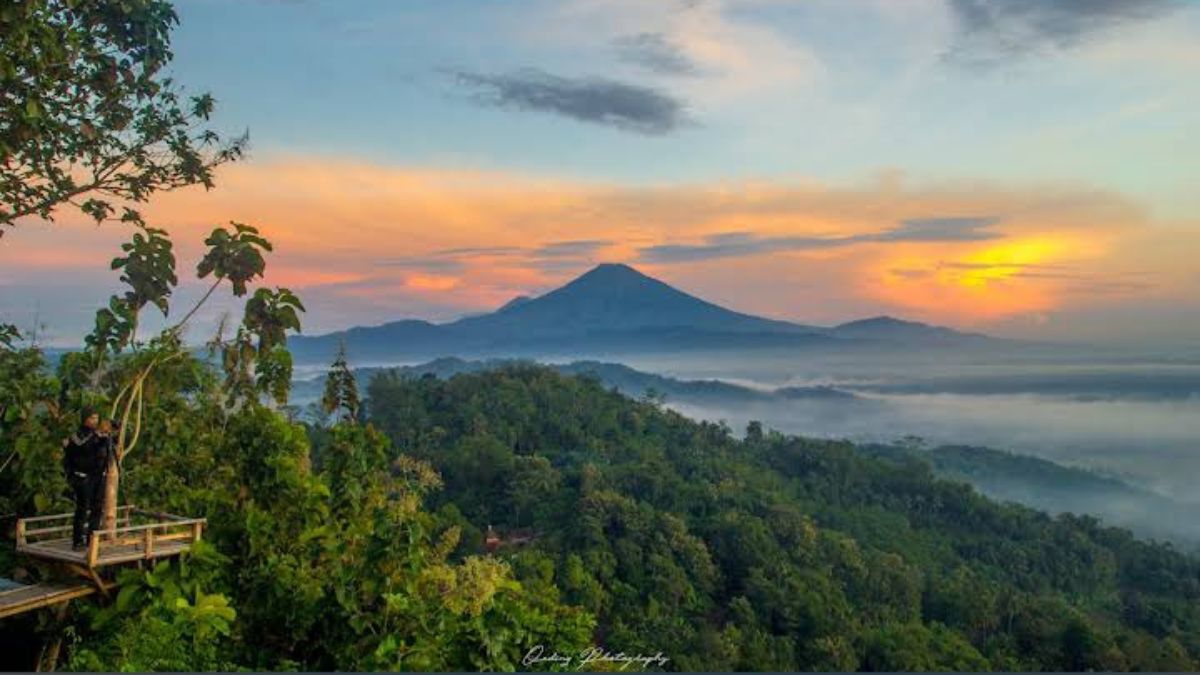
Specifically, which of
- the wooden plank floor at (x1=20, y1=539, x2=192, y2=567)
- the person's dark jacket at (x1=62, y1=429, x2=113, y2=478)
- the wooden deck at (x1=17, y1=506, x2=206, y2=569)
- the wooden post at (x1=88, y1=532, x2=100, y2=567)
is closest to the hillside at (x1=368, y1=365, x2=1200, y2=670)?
the wooden deck at (x1=17, y1=506, x2=206, y2=569)

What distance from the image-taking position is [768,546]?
3397 cm

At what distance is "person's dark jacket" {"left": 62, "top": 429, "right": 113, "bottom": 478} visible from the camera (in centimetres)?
593

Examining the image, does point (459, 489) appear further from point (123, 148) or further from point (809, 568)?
point (123, 148)

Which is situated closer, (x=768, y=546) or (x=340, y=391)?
(x=340, y=391)

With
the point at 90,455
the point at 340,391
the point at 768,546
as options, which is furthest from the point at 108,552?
the point at 768,546

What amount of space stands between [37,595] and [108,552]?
47cm

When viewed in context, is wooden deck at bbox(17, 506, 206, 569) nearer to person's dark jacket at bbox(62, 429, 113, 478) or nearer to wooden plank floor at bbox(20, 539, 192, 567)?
wooden plank floor at bbox(20, 539, 192, 567)

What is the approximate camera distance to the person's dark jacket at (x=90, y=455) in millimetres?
5930

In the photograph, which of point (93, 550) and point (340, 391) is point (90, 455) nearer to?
point (93, 550)

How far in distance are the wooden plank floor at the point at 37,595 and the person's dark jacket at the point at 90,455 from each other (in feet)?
2.25

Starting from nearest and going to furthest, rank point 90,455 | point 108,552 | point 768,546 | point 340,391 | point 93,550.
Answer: point 93,550 → point 108,552 → point 90,455 → point 340,391 → point 768,546

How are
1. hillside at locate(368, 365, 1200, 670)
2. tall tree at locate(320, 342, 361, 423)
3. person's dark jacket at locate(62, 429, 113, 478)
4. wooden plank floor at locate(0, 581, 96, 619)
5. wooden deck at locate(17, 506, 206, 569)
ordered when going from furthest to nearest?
hillside at locate(368, 365, 1200, 670)
tall tree at locate(320, 342, 361, 423)
person's dark jacket at locate(62, 429, 113, 478)
wooden deck at locate(17, 506, 206, 569)
wooden plank floor at locate(0, 581, 96, 619)

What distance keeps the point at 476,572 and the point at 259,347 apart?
14.4 feet

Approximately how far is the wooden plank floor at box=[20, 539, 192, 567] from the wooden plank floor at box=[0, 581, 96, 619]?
20 cm
